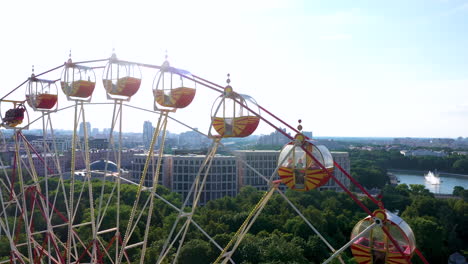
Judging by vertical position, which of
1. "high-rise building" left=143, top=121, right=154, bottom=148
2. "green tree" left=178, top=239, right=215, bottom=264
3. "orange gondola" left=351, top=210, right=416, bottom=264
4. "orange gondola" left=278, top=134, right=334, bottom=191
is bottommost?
"green tree" left=178, top=239, right=215, bottom=264

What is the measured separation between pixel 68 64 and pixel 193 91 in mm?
4909

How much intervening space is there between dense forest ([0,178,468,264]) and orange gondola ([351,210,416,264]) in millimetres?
14495

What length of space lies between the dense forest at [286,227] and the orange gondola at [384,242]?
14495 mm

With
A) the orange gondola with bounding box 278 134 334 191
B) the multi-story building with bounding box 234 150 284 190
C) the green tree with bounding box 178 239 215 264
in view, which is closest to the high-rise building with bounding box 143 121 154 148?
the multi-story building with bounding box 234 150 284 190

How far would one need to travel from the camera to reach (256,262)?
961 inches

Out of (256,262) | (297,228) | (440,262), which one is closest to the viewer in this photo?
(256,262)

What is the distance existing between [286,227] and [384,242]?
944 inches

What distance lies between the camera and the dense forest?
2470 centimetres

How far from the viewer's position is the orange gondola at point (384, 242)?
27.6 ft

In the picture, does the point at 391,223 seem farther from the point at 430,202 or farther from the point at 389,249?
the point at 430,202

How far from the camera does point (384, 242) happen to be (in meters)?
8.82

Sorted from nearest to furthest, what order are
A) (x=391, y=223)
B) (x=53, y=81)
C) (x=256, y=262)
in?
(x=391, y=223), (x=53, y=81), (x=256, y=262)

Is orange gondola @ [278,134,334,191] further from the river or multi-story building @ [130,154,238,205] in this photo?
the river

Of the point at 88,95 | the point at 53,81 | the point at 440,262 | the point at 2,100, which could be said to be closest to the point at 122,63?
the point at 88,95
